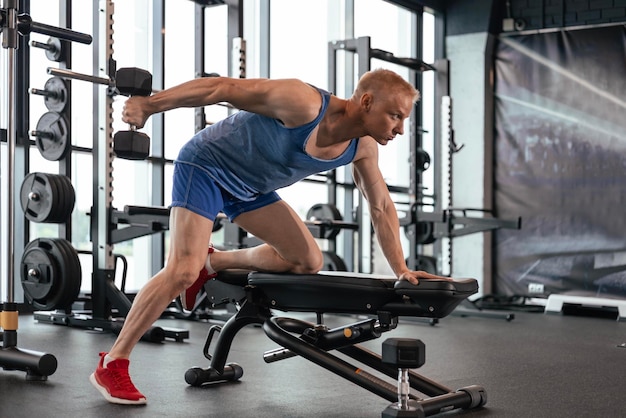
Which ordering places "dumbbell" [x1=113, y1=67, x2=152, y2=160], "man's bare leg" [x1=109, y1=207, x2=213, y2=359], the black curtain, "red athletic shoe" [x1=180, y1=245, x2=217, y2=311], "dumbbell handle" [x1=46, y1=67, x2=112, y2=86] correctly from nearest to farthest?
"dumbbell" [x1=113, y1=67, x2=152, y2=160], "man's bare leg" [x1=109, y1=207, x2=213, y2=359], "red athletic shoe" [x1=180, y1=245, x2=217, y2=311], "dumbbell handle" [x1=46, y1=67, x2=112, y2=86], the black curtain

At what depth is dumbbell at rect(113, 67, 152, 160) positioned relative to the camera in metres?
2.28

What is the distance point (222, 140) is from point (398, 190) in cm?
561

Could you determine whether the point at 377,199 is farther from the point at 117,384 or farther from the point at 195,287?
the point at 117,384

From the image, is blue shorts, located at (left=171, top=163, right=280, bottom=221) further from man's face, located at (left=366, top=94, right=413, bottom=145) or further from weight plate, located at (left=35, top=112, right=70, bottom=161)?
weight plate, located at (left=35, top=112, right=70, bottom=161)

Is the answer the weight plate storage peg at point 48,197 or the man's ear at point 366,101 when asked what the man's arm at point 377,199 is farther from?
the weight plate storage peg at point 48,197

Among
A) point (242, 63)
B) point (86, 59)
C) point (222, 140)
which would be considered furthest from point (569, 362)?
point (86, 59)

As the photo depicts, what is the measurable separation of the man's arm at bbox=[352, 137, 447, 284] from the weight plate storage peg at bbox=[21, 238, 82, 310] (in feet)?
7.10

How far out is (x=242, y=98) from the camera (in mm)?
2395

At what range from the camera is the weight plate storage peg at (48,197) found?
446 cm

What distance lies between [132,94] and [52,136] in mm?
2450

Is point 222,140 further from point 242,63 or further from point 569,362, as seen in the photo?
point 242,63

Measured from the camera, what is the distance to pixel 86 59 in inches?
232

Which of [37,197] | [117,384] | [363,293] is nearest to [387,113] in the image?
[363,293]

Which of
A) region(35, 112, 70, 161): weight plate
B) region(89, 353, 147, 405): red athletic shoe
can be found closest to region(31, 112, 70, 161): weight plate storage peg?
region(35, 112, 70, 161): weight plate
